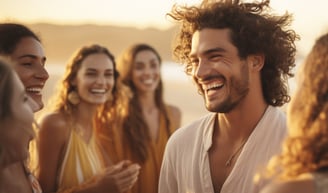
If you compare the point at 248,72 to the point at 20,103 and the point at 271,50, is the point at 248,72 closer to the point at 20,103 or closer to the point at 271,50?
the point at 271,50

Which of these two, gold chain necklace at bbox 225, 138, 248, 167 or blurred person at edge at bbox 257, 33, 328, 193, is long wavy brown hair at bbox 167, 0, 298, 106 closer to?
gold chain necklace at bbox 225, 138, 248, 167

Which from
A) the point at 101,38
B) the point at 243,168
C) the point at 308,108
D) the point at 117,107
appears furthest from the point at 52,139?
the point at 101,38

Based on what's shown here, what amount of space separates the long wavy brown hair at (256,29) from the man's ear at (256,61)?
0.02 m

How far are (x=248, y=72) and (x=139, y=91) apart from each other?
77.4 inches

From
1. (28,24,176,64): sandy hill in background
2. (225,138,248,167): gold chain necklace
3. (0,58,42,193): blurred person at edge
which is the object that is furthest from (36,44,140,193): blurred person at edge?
(28,24,176,64): sandy hill in background

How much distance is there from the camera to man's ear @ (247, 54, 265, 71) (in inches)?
104

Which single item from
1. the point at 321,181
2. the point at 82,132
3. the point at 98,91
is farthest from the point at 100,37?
the point at 321,181

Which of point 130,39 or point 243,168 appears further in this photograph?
point 130,39

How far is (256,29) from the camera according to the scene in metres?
2.68

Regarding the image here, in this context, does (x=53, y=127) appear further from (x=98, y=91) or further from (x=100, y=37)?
(x=100, y=37)

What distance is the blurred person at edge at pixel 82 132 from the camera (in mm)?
3143

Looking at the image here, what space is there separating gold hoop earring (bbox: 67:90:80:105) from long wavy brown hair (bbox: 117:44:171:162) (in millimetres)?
579

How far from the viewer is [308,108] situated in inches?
58.1

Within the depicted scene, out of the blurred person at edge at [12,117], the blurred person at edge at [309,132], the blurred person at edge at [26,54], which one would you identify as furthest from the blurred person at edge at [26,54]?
the blurred person at edge at [309,132]
